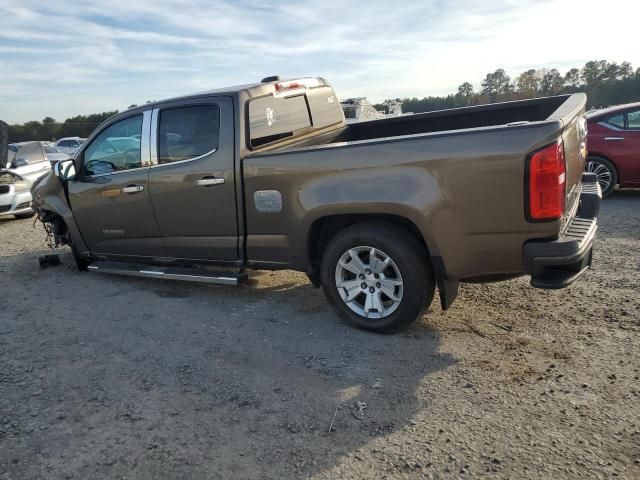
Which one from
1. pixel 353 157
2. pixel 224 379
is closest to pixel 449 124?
pixel 353 157

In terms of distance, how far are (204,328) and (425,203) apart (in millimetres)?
2136

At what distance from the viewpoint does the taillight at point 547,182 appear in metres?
2.94

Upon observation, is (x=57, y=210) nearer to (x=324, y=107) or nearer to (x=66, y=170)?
(x=66, y=170)

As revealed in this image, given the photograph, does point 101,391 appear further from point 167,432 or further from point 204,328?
point 204,328

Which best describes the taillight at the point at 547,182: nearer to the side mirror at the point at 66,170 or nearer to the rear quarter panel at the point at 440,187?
the rear quarter panel at the point at 440,187

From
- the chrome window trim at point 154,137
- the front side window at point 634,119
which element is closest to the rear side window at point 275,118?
the chrome window trim at point 154,137

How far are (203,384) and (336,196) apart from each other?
5.30 ft

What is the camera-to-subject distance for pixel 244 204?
423 centimetres

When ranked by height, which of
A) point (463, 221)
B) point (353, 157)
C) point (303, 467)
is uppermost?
point (353, 157)

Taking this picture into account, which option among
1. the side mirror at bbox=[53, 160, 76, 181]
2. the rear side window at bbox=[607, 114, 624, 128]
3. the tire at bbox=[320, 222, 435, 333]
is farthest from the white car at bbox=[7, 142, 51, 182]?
the rear side window at bbox=[607, 114, 624, 128]

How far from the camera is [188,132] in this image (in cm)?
459

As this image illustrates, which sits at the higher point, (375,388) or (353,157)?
(353,157)

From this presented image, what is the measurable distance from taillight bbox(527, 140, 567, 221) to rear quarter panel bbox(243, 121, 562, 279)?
0.18 feet

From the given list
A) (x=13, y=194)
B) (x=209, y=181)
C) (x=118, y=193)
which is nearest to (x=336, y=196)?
(x=209, y=181)
